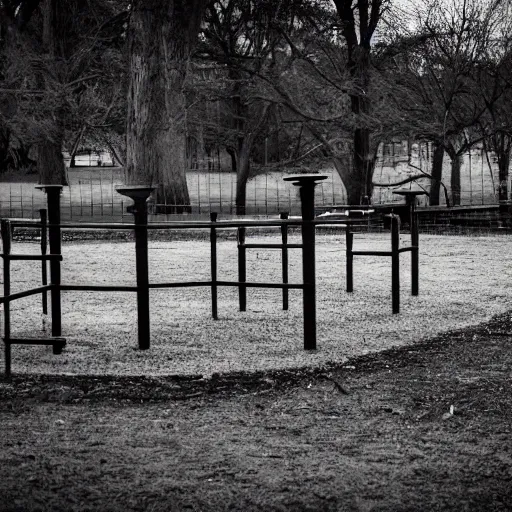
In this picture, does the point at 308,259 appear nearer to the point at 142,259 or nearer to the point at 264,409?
the point at 142,259

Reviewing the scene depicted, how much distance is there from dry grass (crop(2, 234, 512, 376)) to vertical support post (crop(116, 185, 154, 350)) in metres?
0.19

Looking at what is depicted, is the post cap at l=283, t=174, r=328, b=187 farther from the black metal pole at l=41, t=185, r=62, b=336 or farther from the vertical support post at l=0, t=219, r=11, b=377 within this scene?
the vertical support post at l=0, t=219, r=11, b=377

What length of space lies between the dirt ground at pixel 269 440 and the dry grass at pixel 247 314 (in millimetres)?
573

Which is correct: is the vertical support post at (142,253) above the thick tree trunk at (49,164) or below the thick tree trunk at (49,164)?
below

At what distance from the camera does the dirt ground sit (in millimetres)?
4070

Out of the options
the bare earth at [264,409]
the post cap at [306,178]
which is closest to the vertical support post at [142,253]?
the bare earth at [264,409]

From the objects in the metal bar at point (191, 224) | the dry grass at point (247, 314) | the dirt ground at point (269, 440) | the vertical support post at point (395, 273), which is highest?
the metal bar at point (191, 224)

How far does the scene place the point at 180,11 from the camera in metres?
24.6

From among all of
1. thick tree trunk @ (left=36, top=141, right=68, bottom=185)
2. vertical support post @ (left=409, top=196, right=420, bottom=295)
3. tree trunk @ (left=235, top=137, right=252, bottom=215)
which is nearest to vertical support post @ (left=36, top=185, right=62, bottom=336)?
vertical support post @ (left=409, top=196, right=420, bottom=295)

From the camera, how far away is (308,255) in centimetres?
745

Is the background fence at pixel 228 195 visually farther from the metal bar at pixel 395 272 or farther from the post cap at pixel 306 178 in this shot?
the post cap at pixel 306 178

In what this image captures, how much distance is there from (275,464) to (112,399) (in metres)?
1.72

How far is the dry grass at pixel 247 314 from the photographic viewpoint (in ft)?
24.0

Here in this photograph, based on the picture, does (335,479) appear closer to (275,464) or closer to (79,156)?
(275,464)
